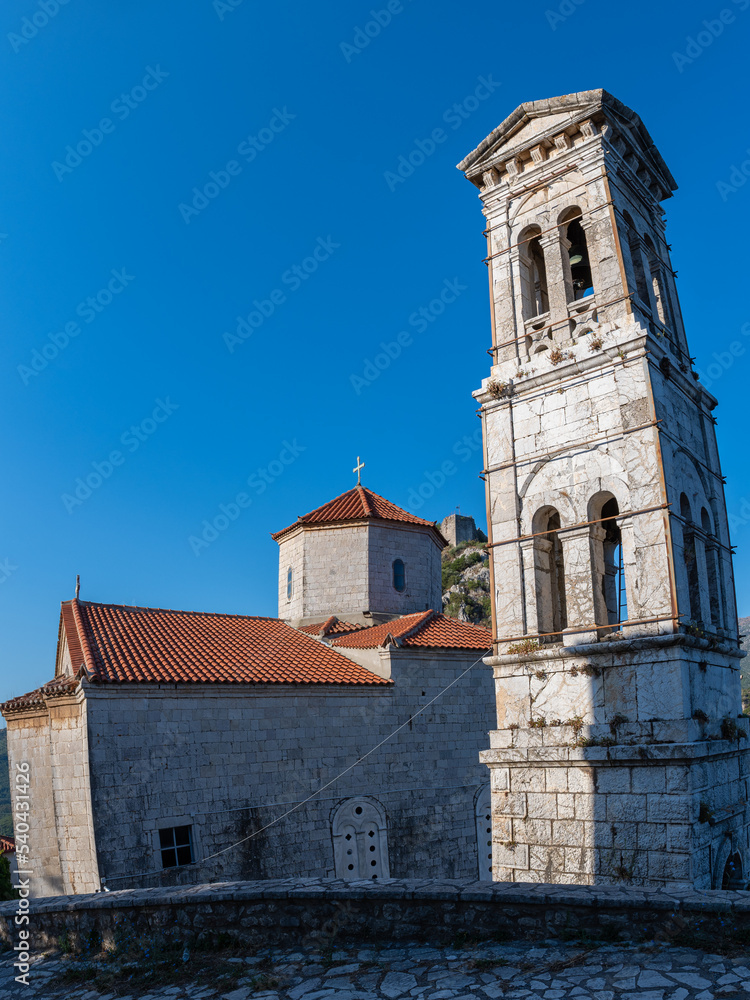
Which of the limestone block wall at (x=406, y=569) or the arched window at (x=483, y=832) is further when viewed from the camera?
the limestone block wall at (x=406, y=569)

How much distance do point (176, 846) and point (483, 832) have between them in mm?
7240

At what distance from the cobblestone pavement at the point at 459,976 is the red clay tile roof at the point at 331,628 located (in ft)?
42.0

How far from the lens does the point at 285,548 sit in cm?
2086

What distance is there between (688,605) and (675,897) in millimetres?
4909

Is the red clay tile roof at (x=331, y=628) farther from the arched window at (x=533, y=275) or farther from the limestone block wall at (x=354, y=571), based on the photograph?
the arched window at (x=533, y=275)

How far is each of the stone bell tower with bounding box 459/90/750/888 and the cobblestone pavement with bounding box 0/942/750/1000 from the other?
13.0 ft

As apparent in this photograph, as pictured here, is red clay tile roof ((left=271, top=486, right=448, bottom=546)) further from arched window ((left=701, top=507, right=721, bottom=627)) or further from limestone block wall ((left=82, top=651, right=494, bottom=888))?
arched window ((left=701, top=507, right=721, bottom=627))

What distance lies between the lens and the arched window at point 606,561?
29.9 ft

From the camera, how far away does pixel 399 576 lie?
19.9 metres

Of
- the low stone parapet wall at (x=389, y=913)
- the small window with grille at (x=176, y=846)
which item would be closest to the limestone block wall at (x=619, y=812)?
the low stone parapet wall at (x=389, y=913)

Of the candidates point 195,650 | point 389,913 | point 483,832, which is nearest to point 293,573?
point 195,650

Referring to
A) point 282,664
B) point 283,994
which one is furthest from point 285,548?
point 283,994

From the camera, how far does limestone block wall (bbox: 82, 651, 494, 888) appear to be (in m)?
11.9

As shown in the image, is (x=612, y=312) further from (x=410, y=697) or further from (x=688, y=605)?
(x=410, y=697)
